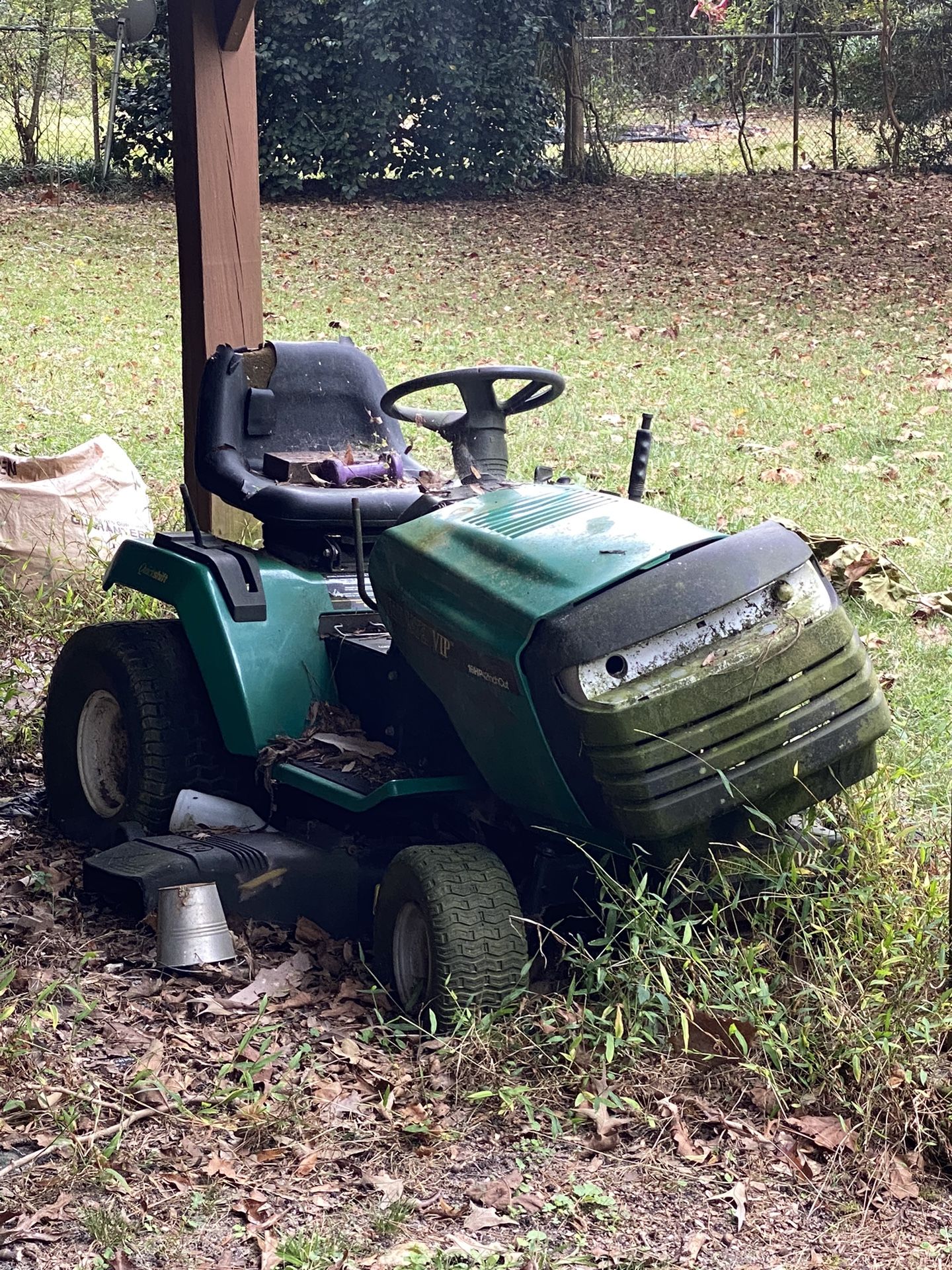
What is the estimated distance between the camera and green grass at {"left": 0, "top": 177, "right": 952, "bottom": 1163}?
2676 mm

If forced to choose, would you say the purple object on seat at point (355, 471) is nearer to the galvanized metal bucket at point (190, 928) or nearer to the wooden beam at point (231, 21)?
the galvanized metal bucket at point (190, 928)

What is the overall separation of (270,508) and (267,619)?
0.29 m

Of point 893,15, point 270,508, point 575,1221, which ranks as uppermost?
point 893,15

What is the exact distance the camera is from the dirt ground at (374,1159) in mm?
2203

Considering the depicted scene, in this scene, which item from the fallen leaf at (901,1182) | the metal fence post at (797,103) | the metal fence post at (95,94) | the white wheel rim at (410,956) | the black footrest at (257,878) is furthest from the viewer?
the metal fence post at (797,103)

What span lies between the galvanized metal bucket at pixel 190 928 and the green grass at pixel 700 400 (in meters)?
0.66

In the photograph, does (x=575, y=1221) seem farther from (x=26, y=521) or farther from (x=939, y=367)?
(x=939, y=367)

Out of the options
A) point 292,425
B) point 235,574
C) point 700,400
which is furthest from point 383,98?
point 235,574

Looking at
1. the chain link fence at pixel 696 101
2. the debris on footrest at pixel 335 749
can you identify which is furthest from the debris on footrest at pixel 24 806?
the chain link fence at pixel 696 101

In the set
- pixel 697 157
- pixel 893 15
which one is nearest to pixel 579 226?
pixel 697 157

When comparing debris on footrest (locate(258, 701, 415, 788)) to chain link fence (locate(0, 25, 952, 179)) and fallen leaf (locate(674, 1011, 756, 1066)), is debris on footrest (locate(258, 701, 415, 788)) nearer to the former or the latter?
fallen leaf (locate(674, 1011, 756, 1066))

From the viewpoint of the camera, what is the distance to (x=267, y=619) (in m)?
3.35

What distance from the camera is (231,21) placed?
5.08 m

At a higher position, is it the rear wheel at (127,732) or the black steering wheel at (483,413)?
the black steering wheel at (483,413)
